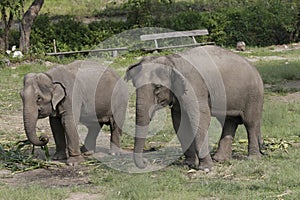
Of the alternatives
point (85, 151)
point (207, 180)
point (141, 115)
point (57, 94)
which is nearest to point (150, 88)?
point (141, 115)

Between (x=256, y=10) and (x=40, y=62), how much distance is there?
10240mm

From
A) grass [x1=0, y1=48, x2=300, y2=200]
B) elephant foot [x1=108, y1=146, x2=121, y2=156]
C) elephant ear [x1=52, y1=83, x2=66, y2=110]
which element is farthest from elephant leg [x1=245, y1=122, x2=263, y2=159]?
elephant ear [x1=52, y1=83, x2=66, y2=110]

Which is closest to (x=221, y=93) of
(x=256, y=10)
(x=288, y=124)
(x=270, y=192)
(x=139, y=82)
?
(x=139, y=82)

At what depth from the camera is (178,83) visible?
28.9 feet

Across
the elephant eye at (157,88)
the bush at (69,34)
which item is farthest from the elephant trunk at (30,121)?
the bush at (69,34)

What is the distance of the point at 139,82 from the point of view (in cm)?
866

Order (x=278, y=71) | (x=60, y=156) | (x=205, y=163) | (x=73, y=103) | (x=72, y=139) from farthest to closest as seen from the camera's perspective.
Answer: (x=278, y=71) → (x=60, y=156) → (x=73, y=103) → (x=72, y=139) → (x=205, y=163)

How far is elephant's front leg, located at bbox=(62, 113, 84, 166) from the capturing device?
9461mm

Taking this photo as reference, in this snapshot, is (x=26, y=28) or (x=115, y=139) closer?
(x=115, y=139)

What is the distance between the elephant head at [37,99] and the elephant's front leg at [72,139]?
0.79ft

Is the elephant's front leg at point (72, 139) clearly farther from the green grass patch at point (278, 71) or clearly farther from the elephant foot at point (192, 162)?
the green grass patch at point (278, 71)

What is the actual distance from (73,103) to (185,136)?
5.42ft

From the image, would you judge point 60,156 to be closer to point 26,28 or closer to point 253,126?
point 253,126

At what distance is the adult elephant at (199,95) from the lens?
28.5 ft
